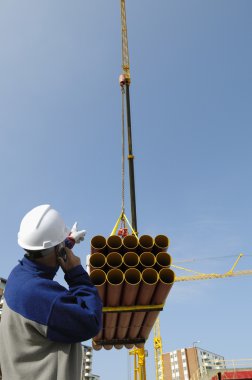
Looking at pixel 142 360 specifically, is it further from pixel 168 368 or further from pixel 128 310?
pixel 168 368

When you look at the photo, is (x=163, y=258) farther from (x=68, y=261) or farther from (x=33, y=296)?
(x=33, y=296)

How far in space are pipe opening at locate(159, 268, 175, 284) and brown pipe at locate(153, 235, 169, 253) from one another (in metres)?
0.52

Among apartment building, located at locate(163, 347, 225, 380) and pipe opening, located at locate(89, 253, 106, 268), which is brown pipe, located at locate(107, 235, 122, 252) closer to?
pipe opening, located at locate(89, 253, 106, 268)

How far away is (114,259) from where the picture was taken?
23.8 ft

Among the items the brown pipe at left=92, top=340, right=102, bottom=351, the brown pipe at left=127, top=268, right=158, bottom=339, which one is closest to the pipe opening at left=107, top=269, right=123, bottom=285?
the brown pipe at left=127, top=268, right=158, bottom=339

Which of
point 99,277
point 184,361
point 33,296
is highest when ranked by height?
point 184,361

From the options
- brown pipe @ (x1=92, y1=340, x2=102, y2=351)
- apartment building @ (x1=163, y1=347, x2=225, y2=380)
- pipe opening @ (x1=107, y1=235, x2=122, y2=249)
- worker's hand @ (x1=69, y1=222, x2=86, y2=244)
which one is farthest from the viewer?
apartment building @ (x1=163, y1=347, x2=225, y2=380)

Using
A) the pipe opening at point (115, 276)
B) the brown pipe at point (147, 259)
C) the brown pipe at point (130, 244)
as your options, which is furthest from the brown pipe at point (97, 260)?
the brown pipe at point (147, 259)

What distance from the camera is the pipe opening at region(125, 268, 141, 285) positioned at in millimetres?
7023

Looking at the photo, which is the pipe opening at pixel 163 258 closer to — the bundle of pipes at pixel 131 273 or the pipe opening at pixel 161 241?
the bundle of pipes at pixel 131 273

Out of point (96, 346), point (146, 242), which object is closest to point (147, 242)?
point (146, 242)

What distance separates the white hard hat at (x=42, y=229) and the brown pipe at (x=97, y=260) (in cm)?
471

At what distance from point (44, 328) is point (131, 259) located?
538cm

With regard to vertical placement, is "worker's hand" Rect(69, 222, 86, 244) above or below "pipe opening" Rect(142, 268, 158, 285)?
below
